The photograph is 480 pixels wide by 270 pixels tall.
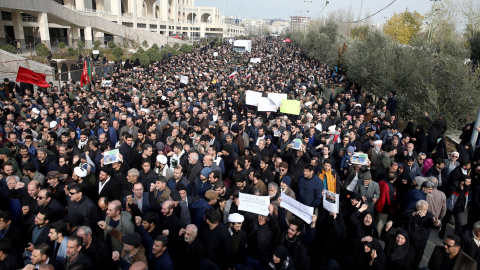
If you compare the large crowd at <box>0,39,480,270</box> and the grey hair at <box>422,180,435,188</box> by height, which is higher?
the grey hair at <box>422,180,435,188</box>

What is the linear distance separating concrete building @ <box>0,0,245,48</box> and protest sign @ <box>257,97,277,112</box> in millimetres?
23903

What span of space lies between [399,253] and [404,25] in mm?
42045

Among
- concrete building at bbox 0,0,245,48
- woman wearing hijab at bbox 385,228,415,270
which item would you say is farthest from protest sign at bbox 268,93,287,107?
concrete building at bbox 0,0,245,48

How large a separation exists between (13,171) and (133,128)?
10.1 ft

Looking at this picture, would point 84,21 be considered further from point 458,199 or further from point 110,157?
point 458,199

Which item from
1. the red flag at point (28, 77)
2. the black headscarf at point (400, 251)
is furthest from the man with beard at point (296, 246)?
the red flag at point (28, 77)

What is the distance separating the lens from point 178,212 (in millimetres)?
4391

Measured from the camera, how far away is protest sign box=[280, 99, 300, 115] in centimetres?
1053

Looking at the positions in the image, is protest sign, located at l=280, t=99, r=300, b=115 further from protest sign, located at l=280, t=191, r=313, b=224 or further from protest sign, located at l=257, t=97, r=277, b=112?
protest sign, located at l=280, t=191, r=313, b=224

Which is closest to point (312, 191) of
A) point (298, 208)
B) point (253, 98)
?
point (298, 208)

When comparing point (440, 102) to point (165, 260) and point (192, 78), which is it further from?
point (192, 78)

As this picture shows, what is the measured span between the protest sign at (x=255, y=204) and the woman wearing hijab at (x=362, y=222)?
1.33 metres

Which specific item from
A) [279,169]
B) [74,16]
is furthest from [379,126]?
[74,16]

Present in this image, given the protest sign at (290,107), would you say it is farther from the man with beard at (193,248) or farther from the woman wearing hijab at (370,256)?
the man with beard at (193,248)
